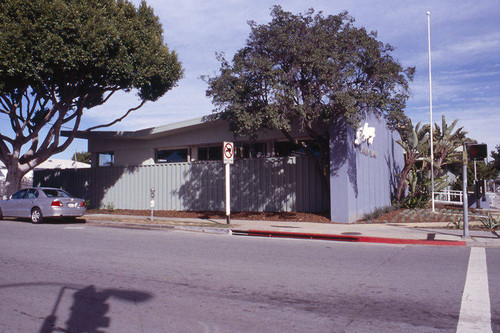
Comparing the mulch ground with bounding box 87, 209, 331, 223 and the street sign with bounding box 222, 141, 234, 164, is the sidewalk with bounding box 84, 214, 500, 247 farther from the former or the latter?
the street sign with bounding box 222, 141, 234, 164

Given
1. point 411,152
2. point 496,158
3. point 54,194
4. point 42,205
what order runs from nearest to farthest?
1. point 42,205
2. point 54,194
3. point 411,152
4. point 496,158

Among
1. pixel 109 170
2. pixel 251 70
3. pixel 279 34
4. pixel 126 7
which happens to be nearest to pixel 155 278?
pixel 251 70

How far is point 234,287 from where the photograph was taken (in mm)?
6570

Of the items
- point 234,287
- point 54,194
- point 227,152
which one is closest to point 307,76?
point 227,152

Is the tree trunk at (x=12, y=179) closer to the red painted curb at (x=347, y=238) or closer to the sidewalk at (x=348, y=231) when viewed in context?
the sidewalk at (x=348, y=231)

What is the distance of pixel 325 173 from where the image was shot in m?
A: 16.8

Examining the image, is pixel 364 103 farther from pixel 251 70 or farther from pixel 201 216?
pixel 201 216

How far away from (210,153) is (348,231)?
1002 cm

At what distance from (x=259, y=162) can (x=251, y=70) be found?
605 cm

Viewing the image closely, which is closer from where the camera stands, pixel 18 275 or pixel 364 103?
pixel 18 275

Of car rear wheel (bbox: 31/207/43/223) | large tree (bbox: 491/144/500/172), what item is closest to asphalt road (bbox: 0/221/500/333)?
car rear wheel (bbox: 31/207/43/223)

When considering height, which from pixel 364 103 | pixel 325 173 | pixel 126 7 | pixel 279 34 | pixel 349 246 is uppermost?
pixel 126 7

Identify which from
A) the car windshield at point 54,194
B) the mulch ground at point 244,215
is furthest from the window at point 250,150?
the car windshield at point 54,194

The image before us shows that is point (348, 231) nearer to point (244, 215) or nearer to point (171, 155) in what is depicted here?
point (244, 215)
